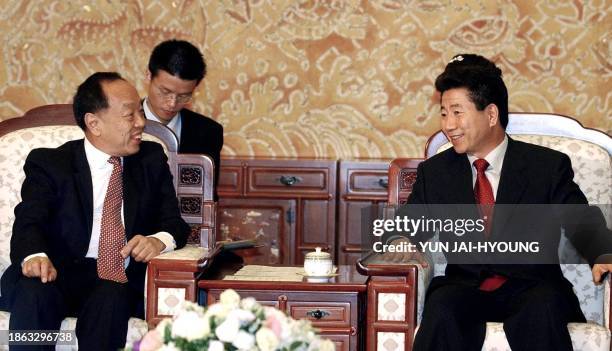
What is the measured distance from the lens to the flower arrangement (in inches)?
80.5

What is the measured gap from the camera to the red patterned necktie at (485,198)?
357cm

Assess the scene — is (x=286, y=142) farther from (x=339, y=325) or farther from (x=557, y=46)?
(x=339, y=325)

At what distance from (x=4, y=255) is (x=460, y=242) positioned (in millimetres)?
1819

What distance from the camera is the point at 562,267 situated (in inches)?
151

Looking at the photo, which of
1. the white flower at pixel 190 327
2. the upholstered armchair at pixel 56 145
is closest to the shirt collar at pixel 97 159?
the upholstered armchair at pixel 56 145

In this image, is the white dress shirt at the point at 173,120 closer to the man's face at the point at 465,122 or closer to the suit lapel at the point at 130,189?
the suit lapel at the point at 130,189

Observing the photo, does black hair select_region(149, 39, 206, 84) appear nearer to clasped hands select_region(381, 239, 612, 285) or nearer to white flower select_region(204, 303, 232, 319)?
clasped hands select_region(381, 239, 612, 285)

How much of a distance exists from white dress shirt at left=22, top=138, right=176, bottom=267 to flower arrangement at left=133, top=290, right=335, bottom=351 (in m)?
1.55

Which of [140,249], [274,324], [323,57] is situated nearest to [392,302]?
[140,249]

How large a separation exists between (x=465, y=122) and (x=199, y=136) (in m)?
1.46

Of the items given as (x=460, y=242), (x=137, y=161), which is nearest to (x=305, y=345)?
(x=460, y=242)

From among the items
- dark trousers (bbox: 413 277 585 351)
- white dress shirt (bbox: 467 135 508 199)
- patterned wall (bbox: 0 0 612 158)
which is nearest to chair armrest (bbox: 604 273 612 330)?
dark trousers (bbox: 413 277 585 351)

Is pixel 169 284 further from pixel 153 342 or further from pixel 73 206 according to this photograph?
pixel 153 342

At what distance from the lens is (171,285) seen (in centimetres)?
350
